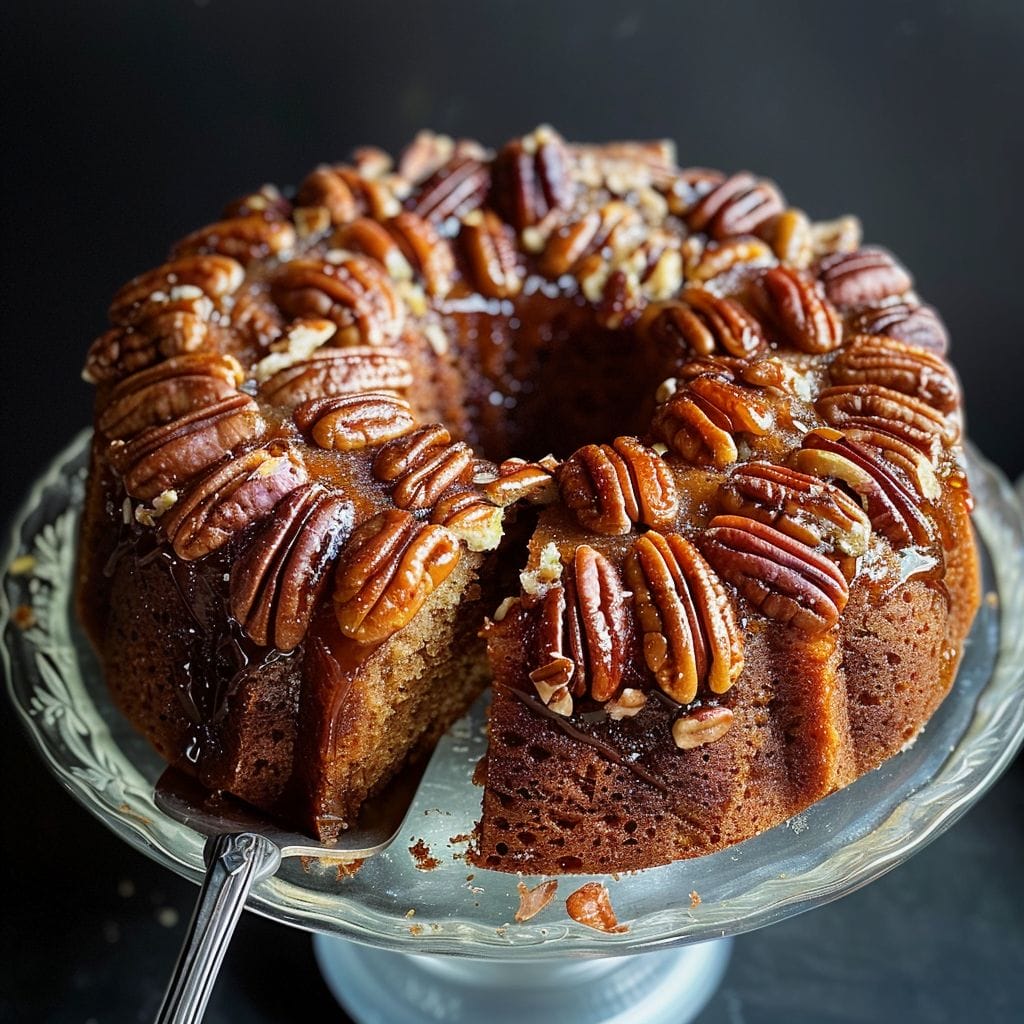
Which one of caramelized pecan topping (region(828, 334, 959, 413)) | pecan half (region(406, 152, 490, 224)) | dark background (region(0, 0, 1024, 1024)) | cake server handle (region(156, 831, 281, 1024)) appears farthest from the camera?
dark background (region(0, 0, 1024, 1024))

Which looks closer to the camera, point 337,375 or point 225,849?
point 225,849

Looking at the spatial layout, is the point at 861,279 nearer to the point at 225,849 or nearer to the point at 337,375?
the point at 337,375

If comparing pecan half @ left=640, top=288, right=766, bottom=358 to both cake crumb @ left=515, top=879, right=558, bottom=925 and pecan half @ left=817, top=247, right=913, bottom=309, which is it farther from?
cake crumb @ left=515, top=879, right=558, bottom=925

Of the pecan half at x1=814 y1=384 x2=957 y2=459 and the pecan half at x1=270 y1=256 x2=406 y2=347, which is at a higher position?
the pecan half at x1=270 y1=256 x2=406 y2=347

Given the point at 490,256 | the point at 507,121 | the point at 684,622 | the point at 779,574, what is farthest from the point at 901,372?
the point at 507,121

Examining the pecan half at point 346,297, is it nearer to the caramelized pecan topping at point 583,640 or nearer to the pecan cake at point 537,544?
the pecan cake at point 537,544

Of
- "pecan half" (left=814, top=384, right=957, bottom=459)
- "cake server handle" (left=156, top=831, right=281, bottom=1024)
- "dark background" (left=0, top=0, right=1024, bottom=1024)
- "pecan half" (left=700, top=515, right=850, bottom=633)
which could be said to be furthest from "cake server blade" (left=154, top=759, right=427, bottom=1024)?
"pecan half" (left=814, top=384, right=957, bottom=459)
